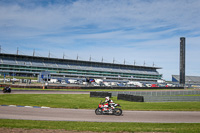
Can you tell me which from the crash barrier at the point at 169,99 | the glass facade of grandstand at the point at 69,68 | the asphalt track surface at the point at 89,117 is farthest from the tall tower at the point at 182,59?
the asphalt track surface at the point at 89,117

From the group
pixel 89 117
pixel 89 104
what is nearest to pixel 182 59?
pixel 89 104

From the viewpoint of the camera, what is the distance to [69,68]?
5064 inches

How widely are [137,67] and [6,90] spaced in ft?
407

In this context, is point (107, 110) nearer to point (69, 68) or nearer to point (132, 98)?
point (132, 98)

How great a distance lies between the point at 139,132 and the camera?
11180 millimetres

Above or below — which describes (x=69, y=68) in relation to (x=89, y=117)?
above

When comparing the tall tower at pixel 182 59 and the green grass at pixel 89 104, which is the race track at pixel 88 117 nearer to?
the green grass at pixel 89 104

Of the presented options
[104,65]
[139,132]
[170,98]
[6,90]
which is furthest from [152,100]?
[104,65]

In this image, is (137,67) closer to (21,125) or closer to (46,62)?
(46,62)

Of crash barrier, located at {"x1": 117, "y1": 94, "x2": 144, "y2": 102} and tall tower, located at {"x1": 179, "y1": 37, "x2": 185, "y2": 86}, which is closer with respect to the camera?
crash barrier, located at {"x1": 117, "y1": 94, "x2": 144, "y2": 102}

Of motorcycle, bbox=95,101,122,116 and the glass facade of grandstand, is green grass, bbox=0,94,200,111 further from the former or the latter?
the glass facade of grandstand

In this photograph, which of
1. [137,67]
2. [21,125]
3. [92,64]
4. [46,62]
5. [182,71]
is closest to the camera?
[21,125]

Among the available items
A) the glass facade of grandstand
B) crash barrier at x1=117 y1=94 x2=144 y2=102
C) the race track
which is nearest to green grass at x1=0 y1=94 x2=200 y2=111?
Result: crash barrier at x1=117 y1=94 x2=144 y2=102

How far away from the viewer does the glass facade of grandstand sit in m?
116
